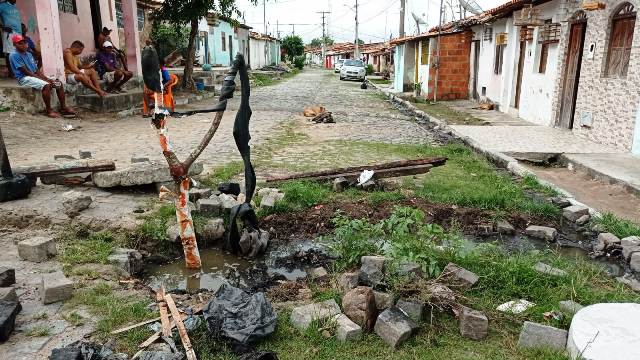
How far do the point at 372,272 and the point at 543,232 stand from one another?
2.55m

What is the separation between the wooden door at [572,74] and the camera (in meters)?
11.0

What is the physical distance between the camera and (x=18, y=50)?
393 inches

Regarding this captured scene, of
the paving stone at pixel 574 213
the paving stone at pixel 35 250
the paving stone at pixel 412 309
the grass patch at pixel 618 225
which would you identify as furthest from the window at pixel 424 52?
the paving stone at pixel 35 250

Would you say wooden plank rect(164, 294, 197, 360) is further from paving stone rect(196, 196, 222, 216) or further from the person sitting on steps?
the person sitting on steps

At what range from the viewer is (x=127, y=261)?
4.16m

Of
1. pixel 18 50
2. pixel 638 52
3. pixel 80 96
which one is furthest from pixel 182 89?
pixel 638 52

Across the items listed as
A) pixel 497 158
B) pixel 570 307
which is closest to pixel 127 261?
pixel 570 307

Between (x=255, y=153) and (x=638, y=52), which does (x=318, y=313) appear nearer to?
(x=255, y=153)

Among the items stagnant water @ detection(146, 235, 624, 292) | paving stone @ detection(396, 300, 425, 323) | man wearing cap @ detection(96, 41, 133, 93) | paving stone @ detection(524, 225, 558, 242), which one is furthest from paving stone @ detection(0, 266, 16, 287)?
man wearing cap @ detection(96, 41, 133, 93)

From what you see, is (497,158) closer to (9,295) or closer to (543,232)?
(543,232)

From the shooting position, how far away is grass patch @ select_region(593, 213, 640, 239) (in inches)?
201

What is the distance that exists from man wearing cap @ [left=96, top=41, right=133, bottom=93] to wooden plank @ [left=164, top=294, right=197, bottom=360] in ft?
37.0

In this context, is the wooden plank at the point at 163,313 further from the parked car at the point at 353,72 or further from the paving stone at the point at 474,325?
the parked car at the point at 353,72

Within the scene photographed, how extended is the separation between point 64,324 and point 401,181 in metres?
4.97
